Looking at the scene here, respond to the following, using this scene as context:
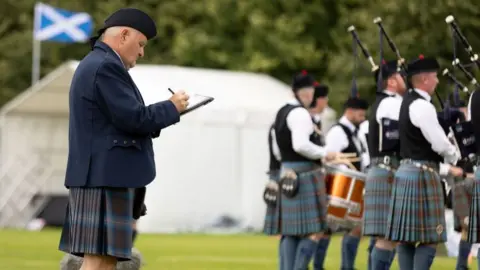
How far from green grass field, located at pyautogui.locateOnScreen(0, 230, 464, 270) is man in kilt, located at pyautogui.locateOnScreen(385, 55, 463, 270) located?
11.2 feet

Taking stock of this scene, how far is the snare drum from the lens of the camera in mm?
10680

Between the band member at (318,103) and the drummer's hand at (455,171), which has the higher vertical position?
the band member at (318,103)

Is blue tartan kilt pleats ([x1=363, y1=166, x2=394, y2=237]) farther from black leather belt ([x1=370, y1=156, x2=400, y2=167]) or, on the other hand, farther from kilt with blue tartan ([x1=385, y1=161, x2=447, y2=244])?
kilt with blue tartan ([x1=385, y1=161, x2=447, y2=244])

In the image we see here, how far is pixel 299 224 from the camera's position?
10.1 meters

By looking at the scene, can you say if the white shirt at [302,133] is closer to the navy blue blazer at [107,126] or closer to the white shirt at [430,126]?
the white shirt at [430,126]

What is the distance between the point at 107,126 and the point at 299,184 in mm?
4438

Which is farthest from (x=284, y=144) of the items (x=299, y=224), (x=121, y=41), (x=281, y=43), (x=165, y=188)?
(x=281, y=43)

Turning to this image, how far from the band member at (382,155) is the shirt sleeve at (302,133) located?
42 centimetres

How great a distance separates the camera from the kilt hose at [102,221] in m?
5.84

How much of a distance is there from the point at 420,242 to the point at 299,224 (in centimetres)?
Answer: 165

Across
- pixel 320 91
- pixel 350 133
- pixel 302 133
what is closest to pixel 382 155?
pixel 302 133

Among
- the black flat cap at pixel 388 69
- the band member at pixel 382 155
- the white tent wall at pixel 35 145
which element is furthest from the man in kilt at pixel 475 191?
the white tent wall at pixel 35 145

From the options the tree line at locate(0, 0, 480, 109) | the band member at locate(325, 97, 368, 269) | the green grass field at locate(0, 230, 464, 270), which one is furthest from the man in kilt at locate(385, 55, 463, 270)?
the tree line at locate(0, 0, 480, 109)

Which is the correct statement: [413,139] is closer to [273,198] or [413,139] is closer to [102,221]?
[273,198]
